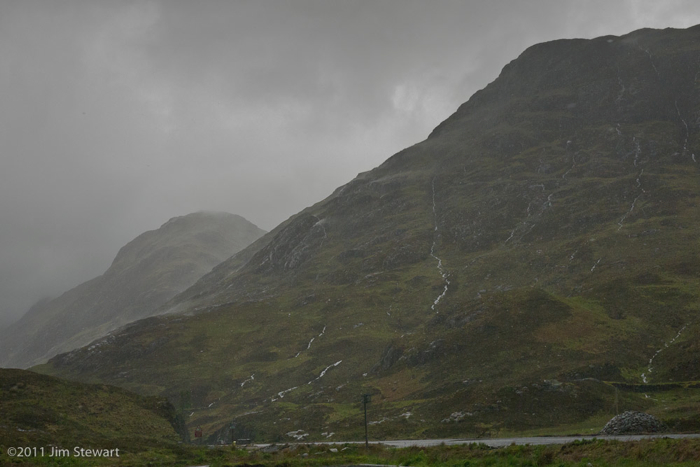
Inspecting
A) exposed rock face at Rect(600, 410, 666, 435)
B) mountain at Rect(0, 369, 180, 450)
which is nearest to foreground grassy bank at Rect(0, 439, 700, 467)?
mountain at Rect(0, 369, 180, 450)

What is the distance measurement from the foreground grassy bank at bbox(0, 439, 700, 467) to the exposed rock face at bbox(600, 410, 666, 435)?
1702cm

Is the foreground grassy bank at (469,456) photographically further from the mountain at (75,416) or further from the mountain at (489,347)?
the mountain at (489,347)

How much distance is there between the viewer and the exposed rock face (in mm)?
49731

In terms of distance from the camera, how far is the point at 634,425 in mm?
50812

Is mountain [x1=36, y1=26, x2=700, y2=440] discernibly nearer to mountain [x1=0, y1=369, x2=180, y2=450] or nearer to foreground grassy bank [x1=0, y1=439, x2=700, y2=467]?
foreground grassy bank [x1=0, y1=439, x2=700, y2=467]

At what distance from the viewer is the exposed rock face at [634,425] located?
163ft

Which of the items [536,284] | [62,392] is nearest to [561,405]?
[62,392]

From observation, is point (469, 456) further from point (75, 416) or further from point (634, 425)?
point (75, 416)

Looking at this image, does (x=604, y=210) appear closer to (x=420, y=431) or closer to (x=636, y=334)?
(x=636, y=334)

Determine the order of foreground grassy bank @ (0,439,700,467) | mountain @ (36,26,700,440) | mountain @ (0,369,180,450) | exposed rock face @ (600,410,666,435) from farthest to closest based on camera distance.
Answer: mountain @ (36,26,700,440), mountain @ (0,369,180,450), exposed rock face @ (600,410,666,435), foreground grassy bank @ (0,439,700,467)

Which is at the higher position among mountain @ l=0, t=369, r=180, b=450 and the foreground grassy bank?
mountain @ l=0, t=369, r=180, b=450

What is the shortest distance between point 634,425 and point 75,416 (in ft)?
217

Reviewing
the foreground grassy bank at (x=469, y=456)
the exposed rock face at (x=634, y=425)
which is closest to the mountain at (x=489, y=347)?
the exposed rock face at (x=634, y=425)

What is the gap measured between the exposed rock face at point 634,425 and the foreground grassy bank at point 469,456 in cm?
1702
